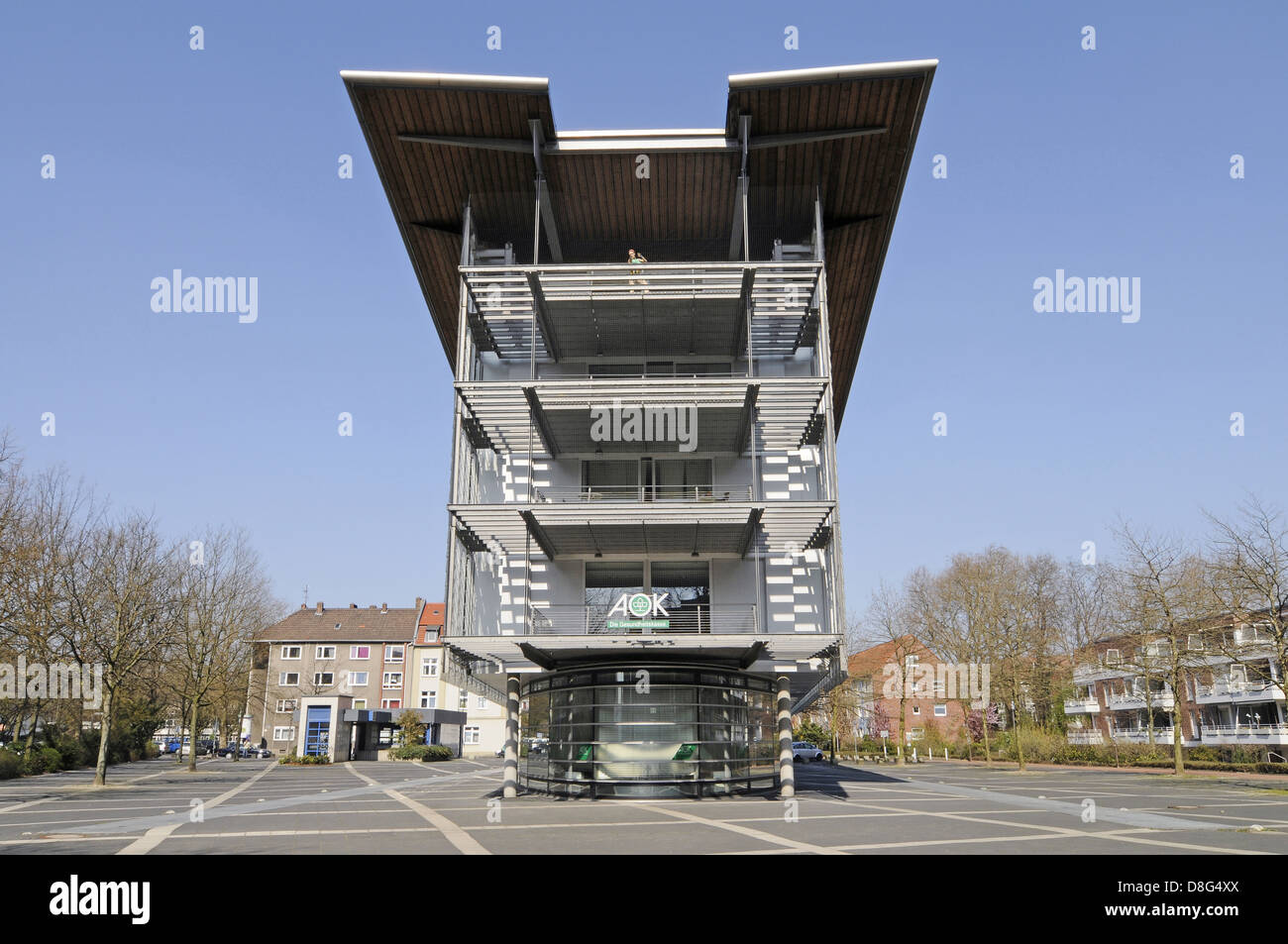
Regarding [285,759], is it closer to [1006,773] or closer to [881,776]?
[881,776]

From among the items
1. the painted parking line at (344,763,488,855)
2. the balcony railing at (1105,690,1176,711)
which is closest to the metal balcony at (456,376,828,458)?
the painted parking line at (344,763,488,855)

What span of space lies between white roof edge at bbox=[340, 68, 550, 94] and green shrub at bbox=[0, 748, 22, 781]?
90.0 feet

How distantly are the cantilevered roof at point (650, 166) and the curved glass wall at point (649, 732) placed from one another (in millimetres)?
14039

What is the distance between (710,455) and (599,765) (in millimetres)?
10271

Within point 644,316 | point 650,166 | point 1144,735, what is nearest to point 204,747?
point 644,316

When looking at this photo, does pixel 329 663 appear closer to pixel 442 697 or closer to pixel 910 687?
pixel 442 697

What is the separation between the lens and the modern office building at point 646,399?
2398 centimetres

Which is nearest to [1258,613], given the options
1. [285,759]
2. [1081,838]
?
[1081,838]

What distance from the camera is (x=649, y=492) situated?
92.4ft

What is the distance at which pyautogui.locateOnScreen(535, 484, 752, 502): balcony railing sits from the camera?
91.6 feet

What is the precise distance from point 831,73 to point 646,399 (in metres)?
10.0

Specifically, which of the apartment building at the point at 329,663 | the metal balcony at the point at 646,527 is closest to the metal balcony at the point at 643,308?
the metal balcony at the point at 646,527

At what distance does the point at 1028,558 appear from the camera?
59438mm

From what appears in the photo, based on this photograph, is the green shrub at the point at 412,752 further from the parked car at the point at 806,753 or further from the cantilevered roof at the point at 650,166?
the cantilevered roof at the point at 650,166
